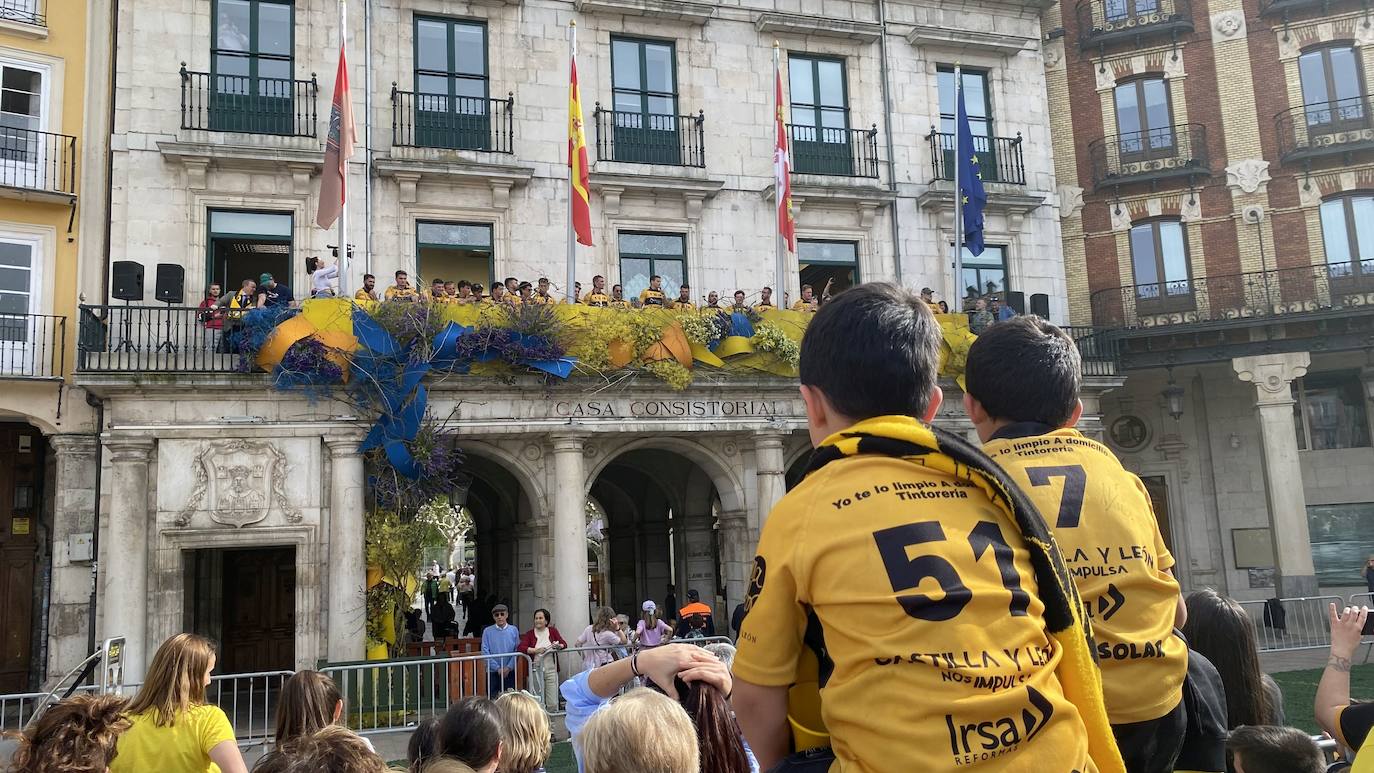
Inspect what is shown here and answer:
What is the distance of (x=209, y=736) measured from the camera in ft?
14.9

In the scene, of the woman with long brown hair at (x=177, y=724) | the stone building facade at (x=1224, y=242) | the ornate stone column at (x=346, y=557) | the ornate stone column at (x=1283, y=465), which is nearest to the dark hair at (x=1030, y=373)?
the woman with long brown hair at (x=177, y=724)

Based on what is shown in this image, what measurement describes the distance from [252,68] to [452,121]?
3.72 metres

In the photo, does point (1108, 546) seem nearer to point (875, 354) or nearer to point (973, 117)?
point (875, 354)

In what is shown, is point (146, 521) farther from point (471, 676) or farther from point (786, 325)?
point (786, 325)

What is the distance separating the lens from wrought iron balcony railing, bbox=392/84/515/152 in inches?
715

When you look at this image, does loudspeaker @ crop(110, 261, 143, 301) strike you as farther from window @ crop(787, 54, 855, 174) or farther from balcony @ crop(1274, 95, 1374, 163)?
balcony @ crop(1274, 95, 1374, 163)

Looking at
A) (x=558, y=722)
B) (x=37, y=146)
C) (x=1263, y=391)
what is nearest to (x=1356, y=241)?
(x=1263, y=391)

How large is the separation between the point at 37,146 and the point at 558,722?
1361 centimetres

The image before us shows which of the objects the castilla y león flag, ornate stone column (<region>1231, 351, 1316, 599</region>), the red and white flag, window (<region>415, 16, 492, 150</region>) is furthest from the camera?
ornate stone column (<region>1231, 351, 1316, 599</region>)

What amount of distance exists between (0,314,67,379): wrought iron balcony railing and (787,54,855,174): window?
14498 mm

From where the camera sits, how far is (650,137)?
19.7m

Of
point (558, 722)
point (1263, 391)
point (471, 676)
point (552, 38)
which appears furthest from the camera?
point (1263, 391)

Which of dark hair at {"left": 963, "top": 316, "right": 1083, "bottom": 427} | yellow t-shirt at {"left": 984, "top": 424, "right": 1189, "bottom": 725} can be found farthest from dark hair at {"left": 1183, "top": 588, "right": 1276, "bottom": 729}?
dark hair at {"left": 963, "top": 316, "right": 1083, "bottom": 427}

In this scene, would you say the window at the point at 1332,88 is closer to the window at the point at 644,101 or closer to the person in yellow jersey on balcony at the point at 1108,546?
the window at the point at 644,101
